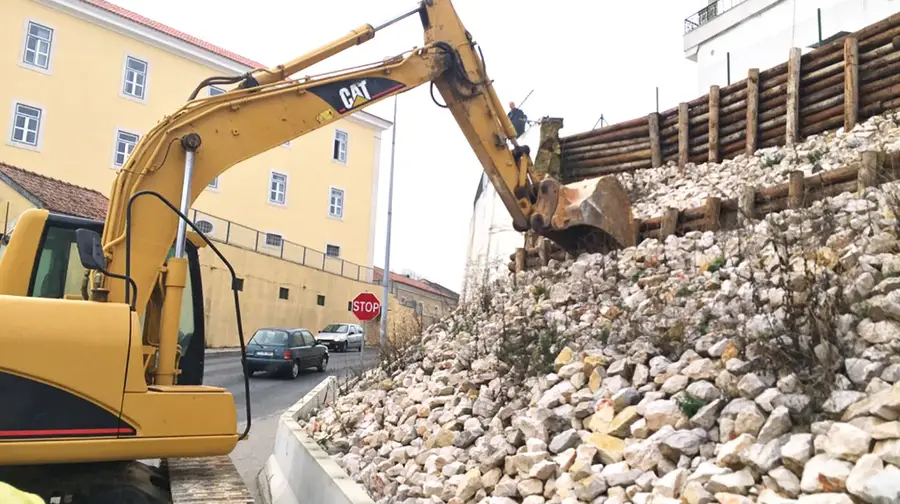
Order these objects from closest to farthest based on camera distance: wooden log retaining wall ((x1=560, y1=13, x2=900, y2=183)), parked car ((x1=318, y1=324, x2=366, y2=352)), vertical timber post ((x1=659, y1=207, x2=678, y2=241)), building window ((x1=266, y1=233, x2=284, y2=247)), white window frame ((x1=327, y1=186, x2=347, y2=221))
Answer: vertical timber post ((x1=659, y1=207, x2=678, y2=241)) → wooden log retaining wall ((x1=560, y1=13, x2=900, y2=183)) → parked car ((x1=318, y1=324, x2=366, y2=352)) → building window ((x1=266, y1=233, x2=284, y2=247)) → white window frame ((x1=327, y1=186, x2=347, y2=221))

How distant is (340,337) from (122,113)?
1365 centimetres

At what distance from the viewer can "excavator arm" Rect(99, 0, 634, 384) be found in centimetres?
484

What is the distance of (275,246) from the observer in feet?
103

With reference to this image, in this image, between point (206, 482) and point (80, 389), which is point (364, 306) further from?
point (80, 389)

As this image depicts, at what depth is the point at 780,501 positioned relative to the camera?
11.3 feet

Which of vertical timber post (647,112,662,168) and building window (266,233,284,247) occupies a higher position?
vertical timber post (647,112,662,168)

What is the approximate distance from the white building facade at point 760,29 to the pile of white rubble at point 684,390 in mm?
14375

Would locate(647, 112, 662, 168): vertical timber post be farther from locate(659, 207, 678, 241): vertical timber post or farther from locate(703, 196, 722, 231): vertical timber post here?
locate(703, 196, 722, 231): vertical timber post

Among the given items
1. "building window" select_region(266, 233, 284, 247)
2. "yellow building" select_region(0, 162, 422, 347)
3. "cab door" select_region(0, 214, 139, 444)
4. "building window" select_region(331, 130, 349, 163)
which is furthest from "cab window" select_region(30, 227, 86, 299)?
"building window" select_region(331, 130, 349, 163)

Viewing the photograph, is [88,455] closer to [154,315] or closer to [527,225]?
[154,315]

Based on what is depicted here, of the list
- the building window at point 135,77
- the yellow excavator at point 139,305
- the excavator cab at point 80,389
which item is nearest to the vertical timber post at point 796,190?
the yellow excavator at point 139,305

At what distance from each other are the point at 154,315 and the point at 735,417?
422 centimetres

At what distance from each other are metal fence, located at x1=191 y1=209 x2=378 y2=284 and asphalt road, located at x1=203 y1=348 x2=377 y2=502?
6.73 metres

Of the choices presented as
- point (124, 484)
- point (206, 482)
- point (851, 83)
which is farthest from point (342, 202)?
point (124, 484)
